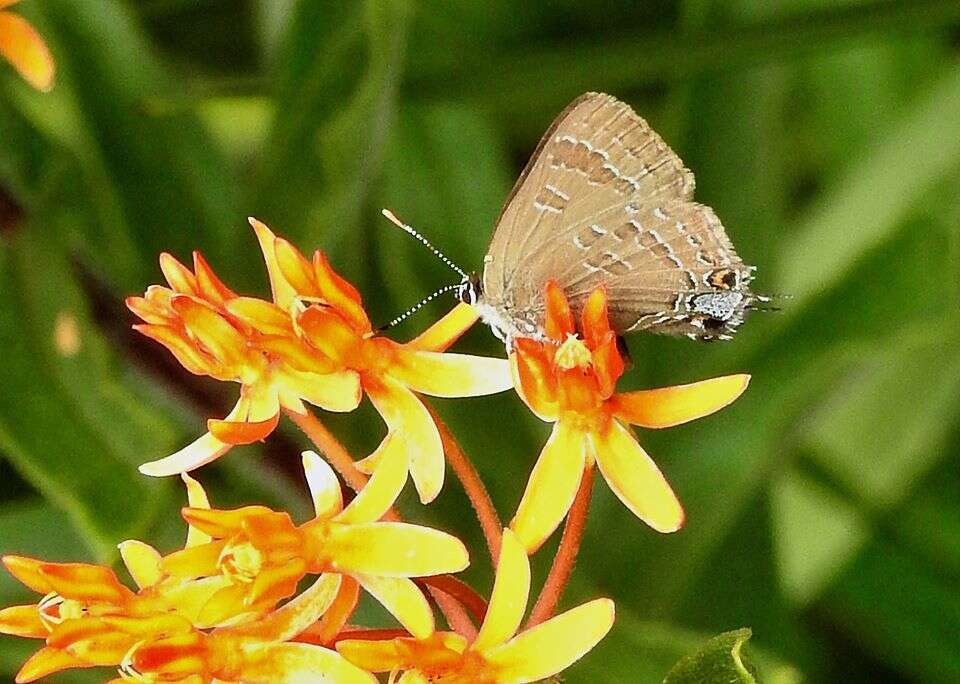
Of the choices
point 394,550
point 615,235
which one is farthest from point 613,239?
point 394,550

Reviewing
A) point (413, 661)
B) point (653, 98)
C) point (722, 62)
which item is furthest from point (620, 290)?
point (653, 98)

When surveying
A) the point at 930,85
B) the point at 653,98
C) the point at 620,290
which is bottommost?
the point at 620,290

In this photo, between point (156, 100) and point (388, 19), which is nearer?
point (388, 19)

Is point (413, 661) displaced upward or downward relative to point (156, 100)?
downward

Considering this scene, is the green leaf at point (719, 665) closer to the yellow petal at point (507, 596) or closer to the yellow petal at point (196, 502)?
the yellow petal at point (507, 596)

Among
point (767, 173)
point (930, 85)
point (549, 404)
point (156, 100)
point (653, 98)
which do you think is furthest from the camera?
point (653, 98)

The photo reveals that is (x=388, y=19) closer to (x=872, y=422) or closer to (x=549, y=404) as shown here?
(x=549, y=404)

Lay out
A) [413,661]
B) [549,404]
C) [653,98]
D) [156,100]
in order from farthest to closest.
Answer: [653,98] → [156,100] → [549,404] → [413,661]

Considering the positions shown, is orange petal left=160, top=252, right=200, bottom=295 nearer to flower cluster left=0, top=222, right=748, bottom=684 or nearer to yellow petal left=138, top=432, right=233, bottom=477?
flower cluster left=0, top=222, right=748, bottom=684
